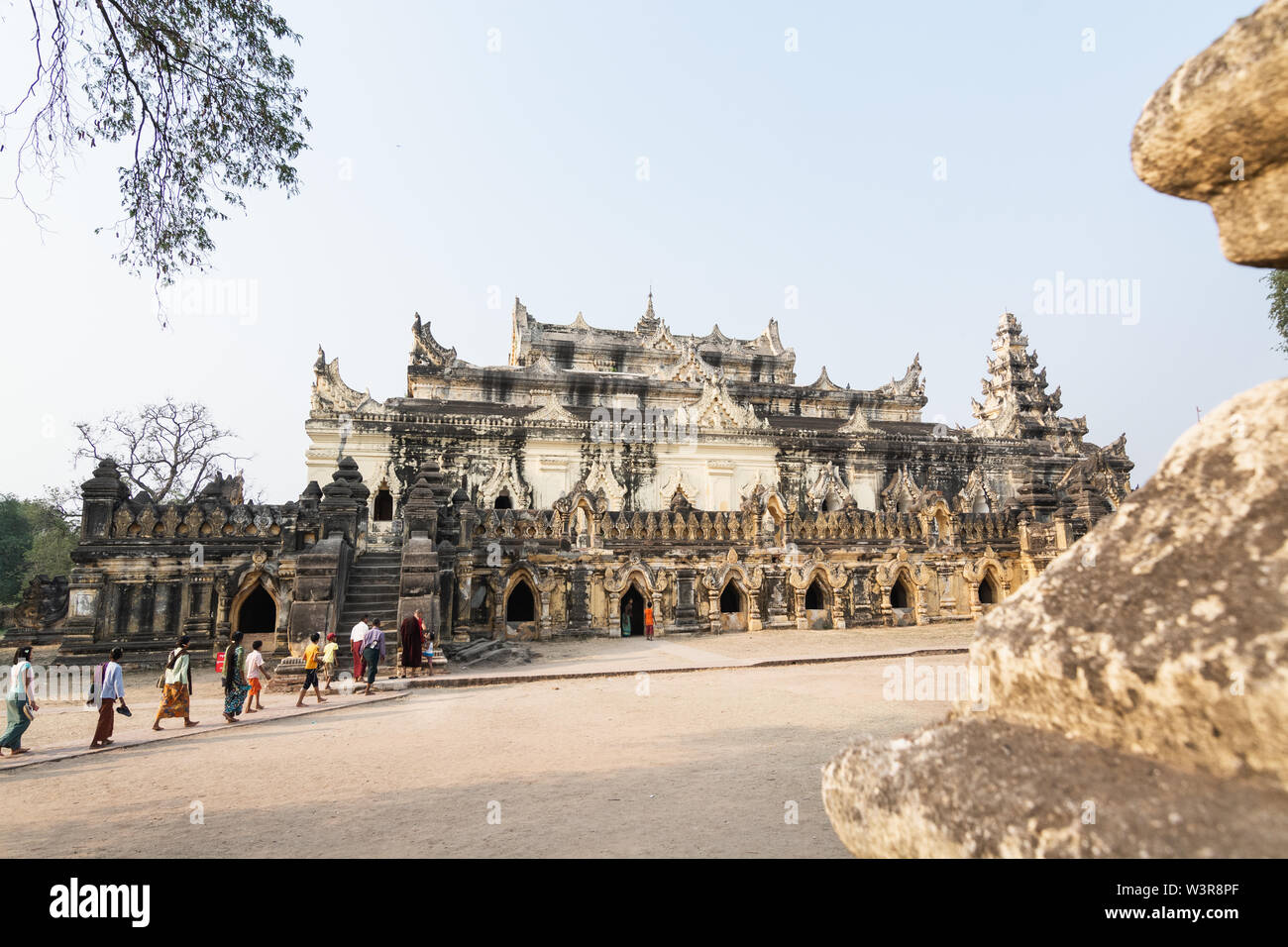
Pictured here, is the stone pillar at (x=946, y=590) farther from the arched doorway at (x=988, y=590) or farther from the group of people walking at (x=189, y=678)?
the group of people walking at (x=189, y=678)

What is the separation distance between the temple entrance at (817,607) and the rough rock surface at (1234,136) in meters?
19.8

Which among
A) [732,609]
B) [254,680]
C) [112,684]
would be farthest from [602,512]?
[112,684]

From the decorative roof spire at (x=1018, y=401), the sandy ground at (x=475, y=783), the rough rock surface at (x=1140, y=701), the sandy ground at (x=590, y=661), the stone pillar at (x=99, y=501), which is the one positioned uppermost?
the decorative roof spire at (x=1018, y=401)

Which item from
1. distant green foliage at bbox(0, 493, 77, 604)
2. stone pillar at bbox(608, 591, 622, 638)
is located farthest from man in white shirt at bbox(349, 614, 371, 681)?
distant green foliage at bbox(0, 493, 77, 604)

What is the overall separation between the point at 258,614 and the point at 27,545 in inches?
1391

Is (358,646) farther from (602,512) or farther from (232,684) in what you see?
(602,512)

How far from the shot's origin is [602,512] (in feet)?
68.1

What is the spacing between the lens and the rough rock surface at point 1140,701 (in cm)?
154

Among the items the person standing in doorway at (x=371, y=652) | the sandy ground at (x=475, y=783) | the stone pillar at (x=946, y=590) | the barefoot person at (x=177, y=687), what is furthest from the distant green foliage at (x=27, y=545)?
the stone pillar at (x=946, y=590)

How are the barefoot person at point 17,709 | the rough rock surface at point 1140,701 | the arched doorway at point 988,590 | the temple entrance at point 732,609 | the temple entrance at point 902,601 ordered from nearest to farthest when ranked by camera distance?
the rough rock surface at point 1140,701 < the barefoot person at point 17,709 < the temple entrance at point 732,609 < the temple entrance at point 902,601 < the arched doorway at point 988,590

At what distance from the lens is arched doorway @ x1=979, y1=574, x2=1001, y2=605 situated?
23.5 meters

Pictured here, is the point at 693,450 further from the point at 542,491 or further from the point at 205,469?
the point at 205,469
